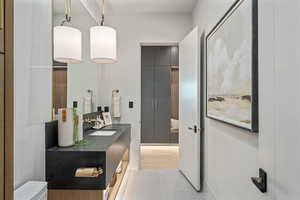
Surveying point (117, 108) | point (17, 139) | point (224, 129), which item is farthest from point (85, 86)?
point (224, 129)

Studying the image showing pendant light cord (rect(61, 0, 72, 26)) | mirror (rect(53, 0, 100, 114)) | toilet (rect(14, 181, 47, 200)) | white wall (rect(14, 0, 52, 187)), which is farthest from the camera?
pendant light cord (rect(61, 0, 72, 26))

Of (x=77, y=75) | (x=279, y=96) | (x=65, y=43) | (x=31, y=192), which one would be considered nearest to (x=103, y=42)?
(x=65, y=43)

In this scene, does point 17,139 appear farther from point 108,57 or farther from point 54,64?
point 108,57

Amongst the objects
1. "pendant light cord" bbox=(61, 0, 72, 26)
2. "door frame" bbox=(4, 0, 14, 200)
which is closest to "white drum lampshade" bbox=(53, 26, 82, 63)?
"pendant light cord" bbox=(61, 0, 72, 26)

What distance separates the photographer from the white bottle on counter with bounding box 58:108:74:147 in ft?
6.27

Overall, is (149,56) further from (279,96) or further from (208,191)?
(279,96)

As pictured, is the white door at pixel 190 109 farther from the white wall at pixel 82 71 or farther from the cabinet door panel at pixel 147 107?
the cabinet door panel at pixel 147 107

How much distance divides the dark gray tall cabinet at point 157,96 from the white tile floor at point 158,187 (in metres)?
1.89

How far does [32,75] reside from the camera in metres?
1.62

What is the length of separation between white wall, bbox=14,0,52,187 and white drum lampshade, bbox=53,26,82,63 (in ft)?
0.32

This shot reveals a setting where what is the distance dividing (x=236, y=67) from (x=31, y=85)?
1.54 meters

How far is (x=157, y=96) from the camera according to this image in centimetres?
559

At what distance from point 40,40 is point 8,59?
46.6 inches

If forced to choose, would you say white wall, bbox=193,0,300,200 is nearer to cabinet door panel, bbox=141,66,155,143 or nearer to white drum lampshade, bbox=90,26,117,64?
white drum lampshade, bbox=90,26,117,64
